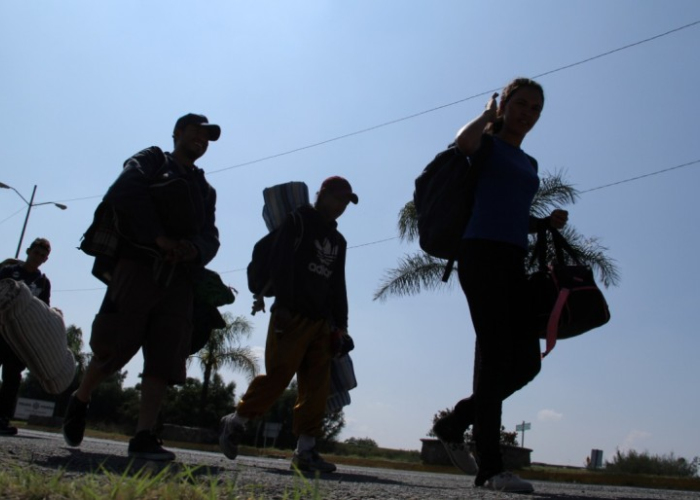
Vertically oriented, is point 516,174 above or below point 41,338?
above

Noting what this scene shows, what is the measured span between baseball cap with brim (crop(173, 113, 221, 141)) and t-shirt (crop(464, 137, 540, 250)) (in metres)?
1.61

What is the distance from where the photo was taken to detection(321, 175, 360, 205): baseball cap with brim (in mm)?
5000

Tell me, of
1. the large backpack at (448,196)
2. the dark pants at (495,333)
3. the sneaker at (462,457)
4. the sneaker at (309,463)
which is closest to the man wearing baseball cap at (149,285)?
the sneaker at (309,463)

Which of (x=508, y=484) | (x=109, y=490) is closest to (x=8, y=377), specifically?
(x=508, y=484)

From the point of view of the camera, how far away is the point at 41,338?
3.99 m

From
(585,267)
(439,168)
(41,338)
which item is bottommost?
(41,338)

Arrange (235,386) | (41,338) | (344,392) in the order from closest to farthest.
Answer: (41,338) → (344,392) → (235,386)

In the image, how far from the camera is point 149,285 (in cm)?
398

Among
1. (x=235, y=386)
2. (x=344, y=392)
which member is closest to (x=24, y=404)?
(x=235, y=386)

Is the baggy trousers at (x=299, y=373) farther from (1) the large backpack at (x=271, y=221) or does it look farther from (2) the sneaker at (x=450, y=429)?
(2) the sneaker at (x=450, y=429)

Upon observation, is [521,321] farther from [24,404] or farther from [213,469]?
[24,404]

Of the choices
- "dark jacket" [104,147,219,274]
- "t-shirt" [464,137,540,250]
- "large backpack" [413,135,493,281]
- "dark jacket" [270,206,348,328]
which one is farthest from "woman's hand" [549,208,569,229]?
"dark jacket" [104,147,219,274]

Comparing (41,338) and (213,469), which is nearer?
(213,469)

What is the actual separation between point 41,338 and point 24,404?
3924 centimetres
